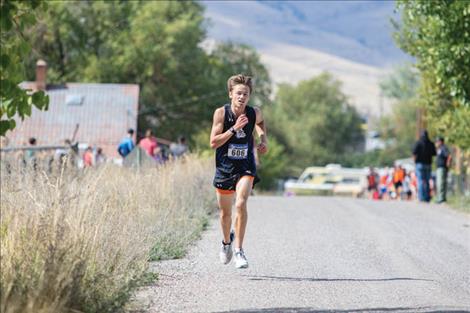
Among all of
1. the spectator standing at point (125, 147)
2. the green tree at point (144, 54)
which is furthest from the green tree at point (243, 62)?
the spectator standing at point (125, 147)

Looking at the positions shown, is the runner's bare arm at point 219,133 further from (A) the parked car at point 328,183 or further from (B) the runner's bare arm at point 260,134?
(A) the parked car at point 328,183

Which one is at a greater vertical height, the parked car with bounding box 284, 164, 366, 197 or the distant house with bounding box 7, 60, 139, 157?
the distant house with bounding box 7, 60, 139, 157

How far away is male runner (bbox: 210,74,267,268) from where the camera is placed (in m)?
12.0

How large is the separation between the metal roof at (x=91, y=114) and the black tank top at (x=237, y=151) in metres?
44.5

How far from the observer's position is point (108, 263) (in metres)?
9.78

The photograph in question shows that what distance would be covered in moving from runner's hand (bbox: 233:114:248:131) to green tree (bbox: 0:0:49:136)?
3.74m

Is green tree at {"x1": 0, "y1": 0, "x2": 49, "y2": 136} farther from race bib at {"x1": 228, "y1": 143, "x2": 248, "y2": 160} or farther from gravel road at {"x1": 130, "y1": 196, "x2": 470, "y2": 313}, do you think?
race bib at {"x1": 228, "y1": 143, "x2": 248, "y2": 160}

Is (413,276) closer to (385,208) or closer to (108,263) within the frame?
(108,263)

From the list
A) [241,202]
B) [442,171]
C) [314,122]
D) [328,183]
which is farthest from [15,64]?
[314,122]

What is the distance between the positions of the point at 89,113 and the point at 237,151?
152 feet

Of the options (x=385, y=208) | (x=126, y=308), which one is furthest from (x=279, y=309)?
(x=385, y=208)

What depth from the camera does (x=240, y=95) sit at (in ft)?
39.2

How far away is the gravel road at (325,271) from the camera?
33.0 feet

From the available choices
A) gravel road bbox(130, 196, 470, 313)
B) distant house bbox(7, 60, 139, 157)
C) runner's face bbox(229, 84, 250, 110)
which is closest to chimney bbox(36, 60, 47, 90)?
distant house bbox(7, 60, 139, 157)
